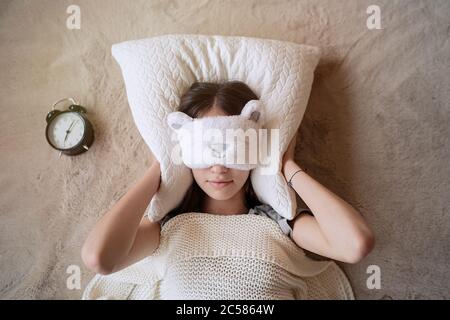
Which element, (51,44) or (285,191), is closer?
(285,191)

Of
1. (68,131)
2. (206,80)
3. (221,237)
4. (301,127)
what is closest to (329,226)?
(221,237)

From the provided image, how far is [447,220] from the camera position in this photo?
1.08 metres

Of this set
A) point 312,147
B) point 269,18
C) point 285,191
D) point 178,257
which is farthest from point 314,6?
point 178,257

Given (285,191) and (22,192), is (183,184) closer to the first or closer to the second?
(285,191)

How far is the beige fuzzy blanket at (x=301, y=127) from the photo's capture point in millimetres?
1087

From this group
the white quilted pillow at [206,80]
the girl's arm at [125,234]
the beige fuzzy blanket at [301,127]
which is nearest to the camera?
the girl's arm at [125,234]

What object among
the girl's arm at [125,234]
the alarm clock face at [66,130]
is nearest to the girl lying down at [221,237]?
the girl's arm at [125,234]

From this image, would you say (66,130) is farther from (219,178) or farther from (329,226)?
(329,226)

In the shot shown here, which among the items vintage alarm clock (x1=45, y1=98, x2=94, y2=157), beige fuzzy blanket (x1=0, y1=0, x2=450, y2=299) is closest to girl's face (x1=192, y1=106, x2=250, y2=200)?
beige fuzzy blanket (x1=0, y1=0, x2=450, y2=299)

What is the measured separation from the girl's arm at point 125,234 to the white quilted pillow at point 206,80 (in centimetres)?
4

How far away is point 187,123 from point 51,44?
0.67 m

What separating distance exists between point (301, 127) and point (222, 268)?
50cm

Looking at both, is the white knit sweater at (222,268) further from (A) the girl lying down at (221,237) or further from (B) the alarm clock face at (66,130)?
(B) the alarm clock face at (66,130)

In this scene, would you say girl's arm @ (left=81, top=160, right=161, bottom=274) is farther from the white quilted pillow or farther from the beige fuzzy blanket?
the beige fuzzy blanket
